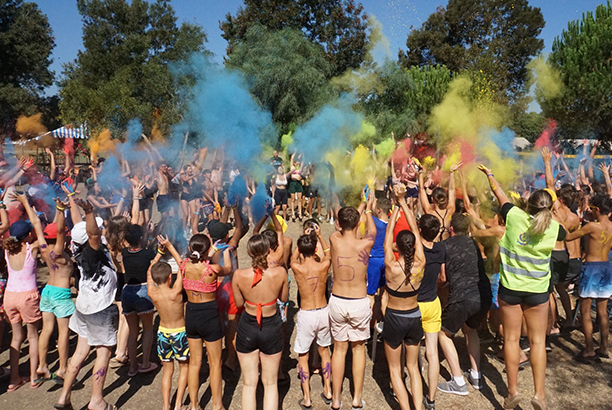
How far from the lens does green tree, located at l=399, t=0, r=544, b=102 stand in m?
36.3

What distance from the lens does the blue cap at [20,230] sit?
165 inches

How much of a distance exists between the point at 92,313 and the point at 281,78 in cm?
1196

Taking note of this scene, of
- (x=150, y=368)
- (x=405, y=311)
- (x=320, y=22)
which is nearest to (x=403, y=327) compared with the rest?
(x=405, y=311)

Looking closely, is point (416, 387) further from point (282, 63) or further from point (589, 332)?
point (282, 63)

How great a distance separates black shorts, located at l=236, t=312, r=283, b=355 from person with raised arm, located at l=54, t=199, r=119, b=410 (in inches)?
59.3

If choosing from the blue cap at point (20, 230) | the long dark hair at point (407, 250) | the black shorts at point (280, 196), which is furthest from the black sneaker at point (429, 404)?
the black shorts at point (280, 196)

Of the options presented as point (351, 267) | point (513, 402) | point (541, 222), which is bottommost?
point (513, 402)

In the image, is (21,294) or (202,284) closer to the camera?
(202,284)

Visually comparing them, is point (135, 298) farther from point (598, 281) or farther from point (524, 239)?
point (598, 281)

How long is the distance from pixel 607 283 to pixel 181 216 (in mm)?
8737

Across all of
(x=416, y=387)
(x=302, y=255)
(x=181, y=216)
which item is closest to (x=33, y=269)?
(x=302, y=255)

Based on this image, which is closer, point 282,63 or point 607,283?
point 607,283

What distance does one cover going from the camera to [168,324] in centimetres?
371

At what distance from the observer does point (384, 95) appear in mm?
18312
